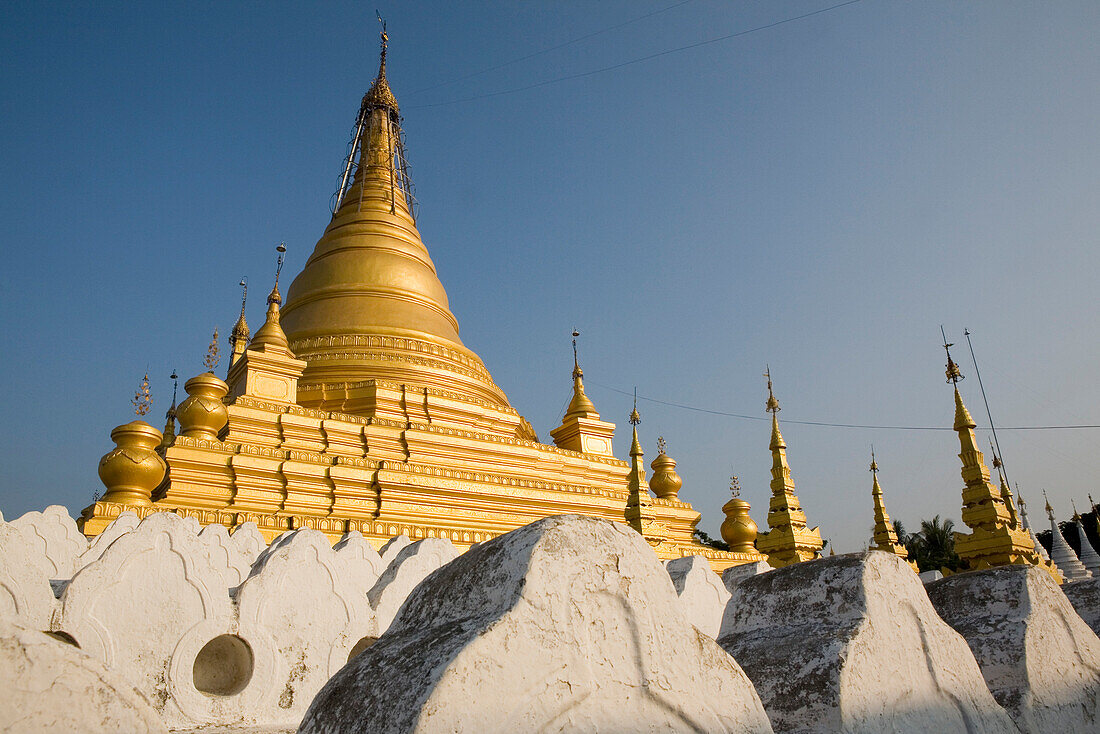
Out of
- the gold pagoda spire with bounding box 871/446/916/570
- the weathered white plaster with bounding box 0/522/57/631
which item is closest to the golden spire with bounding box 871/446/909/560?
the gold pagoda spire with bounding box 871/446/916/570

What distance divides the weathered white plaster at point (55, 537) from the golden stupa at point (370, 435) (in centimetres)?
264

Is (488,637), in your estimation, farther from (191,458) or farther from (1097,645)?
(191,458)

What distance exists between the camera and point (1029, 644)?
3549 millimetres

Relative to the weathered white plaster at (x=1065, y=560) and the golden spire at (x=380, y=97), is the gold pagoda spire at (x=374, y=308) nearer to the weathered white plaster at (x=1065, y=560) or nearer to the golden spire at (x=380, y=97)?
the golden spire at (x=380, y=97)

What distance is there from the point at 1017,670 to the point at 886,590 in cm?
122

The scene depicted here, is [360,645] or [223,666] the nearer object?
[223,666]

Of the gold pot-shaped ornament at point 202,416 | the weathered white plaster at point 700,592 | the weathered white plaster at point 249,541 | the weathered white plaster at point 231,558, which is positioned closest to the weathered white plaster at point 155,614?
the weathered white plaster at point 231,558

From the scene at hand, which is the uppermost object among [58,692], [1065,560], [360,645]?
[1065,560]

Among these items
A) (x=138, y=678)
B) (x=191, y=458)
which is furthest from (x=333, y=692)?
(x=191, y=458)

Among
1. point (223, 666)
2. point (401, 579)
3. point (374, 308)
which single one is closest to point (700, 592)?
point (401, 579)

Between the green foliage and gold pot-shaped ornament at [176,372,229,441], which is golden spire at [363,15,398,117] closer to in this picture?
gold pot-shaped ornament at [176,372,229,441]

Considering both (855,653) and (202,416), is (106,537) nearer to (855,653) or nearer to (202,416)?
(202,416)

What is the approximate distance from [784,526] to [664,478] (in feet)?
15.0

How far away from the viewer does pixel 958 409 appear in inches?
759
